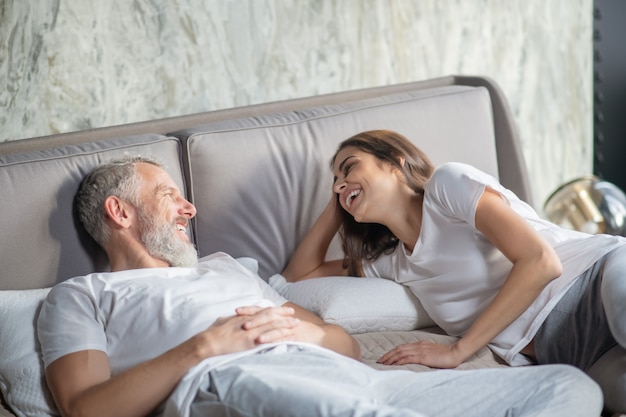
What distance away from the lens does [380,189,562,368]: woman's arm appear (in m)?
2.03

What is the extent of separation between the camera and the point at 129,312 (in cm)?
189

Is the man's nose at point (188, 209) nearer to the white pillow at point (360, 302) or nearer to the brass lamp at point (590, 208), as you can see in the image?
the white pillow at point (360, 302)

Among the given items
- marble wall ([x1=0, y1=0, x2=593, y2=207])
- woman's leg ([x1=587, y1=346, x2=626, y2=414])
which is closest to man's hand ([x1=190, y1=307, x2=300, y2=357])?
woman's leg ([x1=587, y1=346, x2=626, y2=414])

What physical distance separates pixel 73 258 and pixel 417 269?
834 millimetres

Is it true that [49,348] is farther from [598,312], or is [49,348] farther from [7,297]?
[598,312]

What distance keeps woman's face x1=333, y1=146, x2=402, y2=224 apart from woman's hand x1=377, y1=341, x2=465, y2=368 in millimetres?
337

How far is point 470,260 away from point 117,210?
33.1 inches

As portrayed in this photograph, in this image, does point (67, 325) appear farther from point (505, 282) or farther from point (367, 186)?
point (505, 282)

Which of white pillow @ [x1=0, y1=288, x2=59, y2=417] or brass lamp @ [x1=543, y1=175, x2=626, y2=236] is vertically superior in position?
white pillow @ [x1=0, y1=288, x2=59, y2=417]

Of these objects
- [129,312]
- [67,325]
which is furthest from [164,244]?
[67,325]

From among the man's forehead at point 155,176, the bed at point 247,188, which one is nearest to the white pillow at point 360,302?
the bed at point 247,188

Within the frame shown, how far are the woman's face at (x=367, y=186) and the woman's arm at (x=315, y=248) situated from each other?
14 centimetres

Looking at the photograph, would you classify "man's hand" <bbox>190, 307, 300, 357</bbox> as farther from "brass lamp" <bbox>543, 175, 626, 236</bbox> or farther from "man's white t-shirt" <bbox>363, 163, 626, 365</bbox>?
"brass lamp" <bbox>543, 175, 626, 236</bbox>

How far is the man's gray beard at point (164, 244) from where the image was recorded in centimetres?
206
